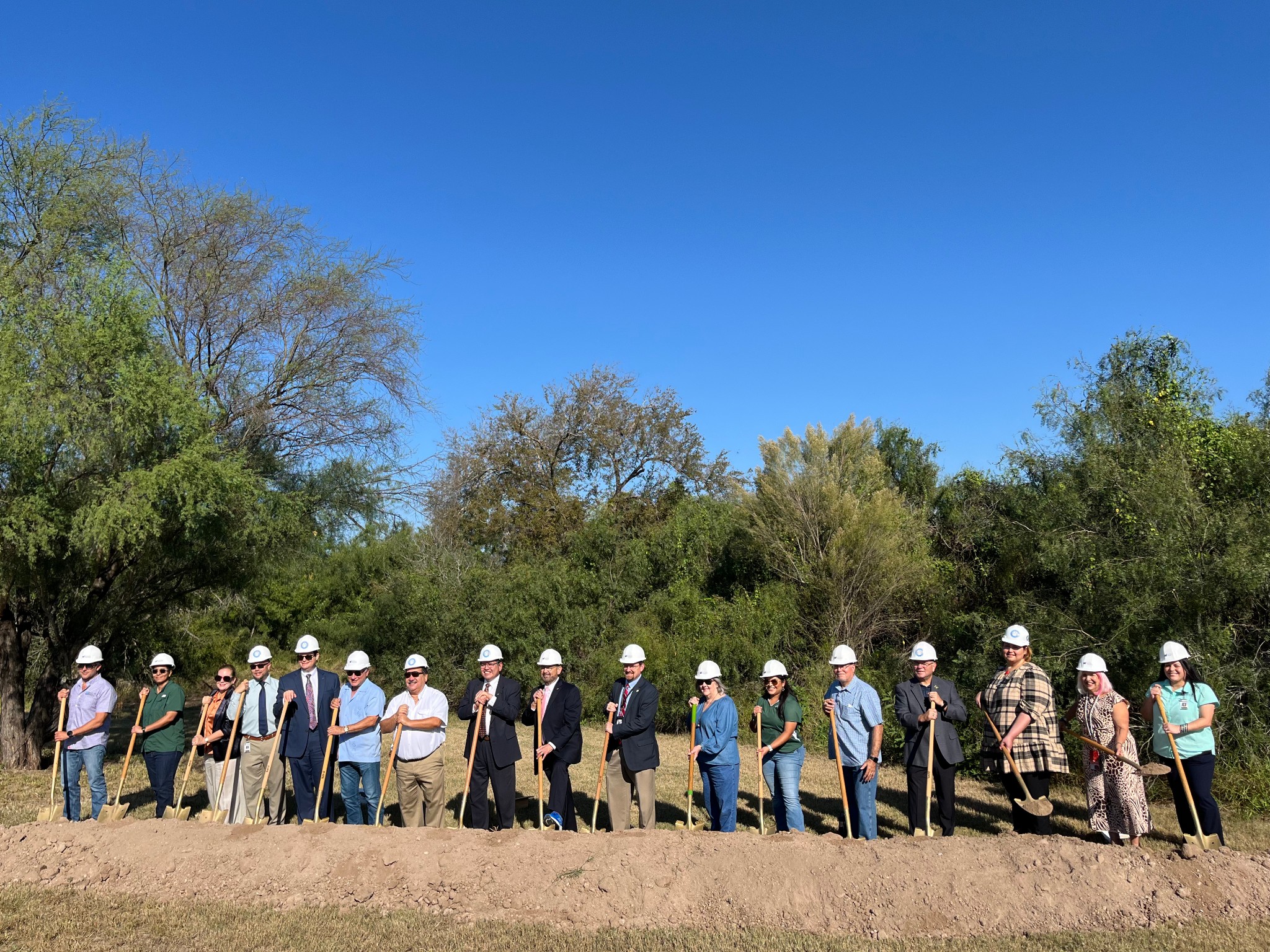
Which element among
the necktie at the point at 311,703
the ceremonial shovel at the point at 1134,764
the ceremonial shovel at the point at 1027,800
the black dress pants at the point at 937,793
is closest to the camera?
the ceremonial shovel at the point at 1134,764

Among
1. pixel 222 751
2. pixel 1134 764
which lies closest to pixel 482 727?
pixel 222 751

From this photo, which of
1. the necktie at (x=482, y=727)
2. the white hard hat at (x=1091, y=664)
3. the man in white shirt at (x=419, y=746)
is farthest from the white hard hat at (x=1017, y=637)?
the man in white shirt at (x=419, y=746)

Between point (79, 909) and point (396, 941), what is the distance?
265 cm

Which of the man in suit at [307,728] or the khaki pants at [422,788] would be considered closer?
the khaki pants at [422,788]

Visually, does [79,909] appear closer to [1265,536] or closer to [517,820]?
[517,820]

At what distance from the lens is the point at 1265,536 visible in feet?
35.0

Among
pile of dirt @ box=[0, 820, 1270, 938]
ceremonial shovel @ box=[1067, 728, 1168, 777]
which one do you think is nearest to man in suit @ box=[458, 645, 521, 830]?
pile of dirt @ box=[0, 820, 1270, 938]

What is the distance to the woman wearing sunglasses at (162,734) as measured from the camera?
9016 millimetres

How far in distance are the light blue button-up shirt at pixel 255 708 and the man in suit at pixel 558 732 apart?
8.13 feet

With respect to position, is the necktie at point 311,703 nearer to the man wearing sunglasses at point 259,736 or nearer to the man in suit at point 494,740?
the man wearing sunglasses at point 259,736

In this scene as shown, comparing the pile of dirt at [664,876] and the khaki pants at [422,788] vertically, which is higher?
the khaki pants at [422,788]

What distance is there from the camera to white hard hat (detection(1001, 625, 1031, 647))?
767 centimetres

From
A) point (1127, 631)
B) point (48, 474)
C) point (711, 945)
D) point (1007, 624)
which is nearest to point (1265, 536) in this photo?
point (1127, 631)

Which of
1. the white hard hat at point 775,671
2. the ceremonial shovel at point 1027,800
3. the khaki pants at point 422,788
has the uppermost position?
the white hard hat at point 775,671
